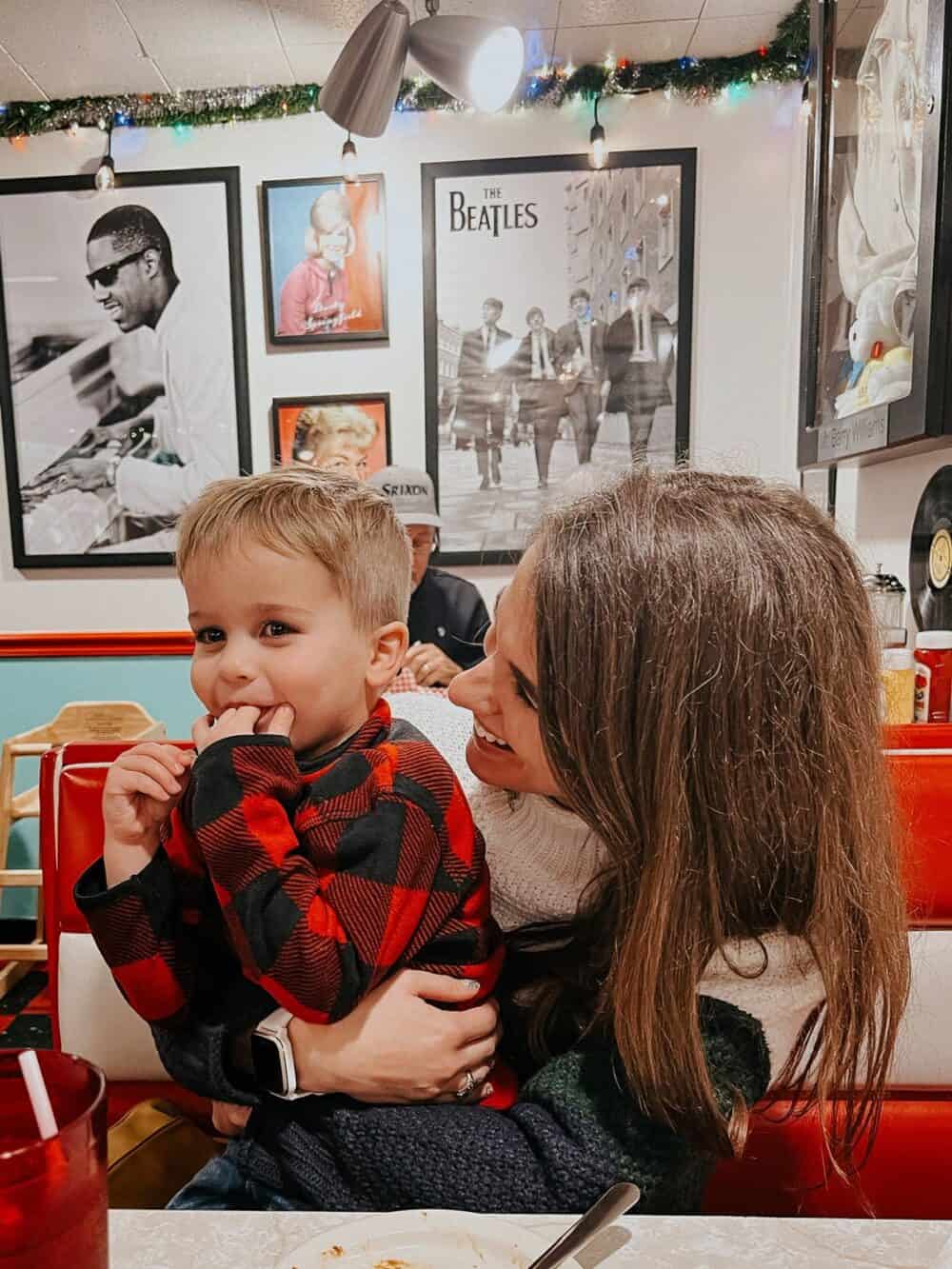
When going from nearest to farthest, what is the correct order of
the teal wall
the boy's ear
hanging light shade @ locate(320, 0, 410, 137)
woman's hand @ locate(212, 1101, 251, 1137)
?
woman's hand @ locate(212, 1101, 251, 1137)
the boy's ear
hanging light shade @ locate(320, 0, 410, 137)
the teal wall

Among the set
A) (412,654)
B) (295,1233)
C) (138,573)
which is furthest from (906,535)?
(138,573)

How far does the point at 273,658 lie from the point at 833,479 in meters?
1.99

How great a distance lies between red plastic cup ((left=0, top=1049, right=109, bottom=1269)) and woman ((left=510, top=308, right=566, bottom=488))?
3.01 m

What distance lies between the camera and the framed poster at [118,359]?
10.6ft

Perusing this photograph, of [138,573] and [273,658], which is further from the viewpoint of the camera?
[138,573]

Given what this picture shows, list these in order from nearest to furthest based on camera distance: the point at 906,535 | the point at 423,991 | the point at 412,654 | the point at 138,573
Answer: the point at 423,991
the point at 906,535
the point at 412,654
the point at 138,573

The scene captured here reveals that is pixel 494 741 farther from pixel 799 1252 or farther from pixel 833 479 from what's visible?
pixel 833 479

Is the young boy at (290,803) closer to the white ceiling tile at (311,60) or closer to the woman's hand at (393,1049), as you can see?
the woman's hand at (393,1049)

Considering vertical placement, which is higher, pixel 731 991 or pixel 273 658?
pixel 273 658

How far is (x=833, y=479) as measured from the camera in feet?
7.93

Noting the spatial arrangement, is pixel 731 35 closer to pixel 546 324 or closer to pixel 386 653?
pixel 546 324

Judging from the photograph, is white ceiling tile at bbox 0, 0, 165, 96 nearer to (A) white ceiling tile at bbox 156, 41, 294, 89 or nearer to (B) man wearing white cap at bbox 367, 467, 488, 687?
(A) white ceiling tile at bbox 156, 41, 294, 89

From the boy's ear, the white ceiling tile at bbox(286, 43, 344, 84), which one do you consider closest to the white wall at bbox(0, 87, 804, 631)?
the white ceiling tile at bbox(286, 43, 344, 84)

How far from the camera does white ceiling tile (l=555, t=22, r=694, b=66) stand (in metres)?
2.81
